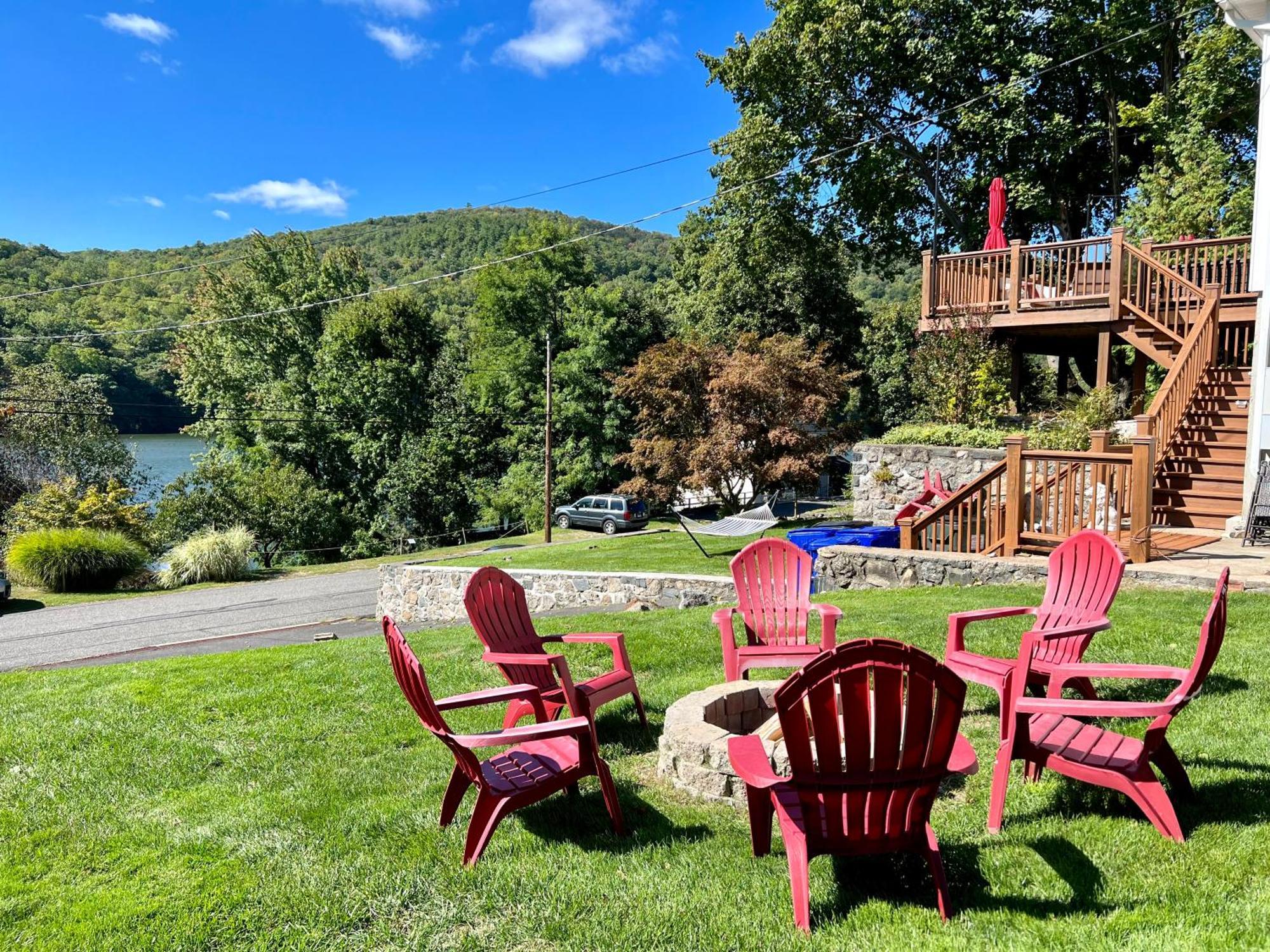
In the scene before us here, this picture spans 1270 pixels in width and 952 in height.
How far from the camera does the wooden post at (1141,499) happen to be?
6.48m

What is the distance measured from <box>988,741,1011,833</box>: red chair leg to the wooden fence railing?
14.7ft

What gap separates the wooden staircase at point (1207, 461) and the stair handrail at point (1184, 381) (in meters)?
0.11

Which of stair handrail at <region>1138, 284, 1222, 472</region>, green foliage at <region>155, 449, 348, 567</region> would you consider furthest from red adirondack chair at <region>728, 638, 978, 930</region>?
green foliage at <region>155, 449, 348, 567</region>

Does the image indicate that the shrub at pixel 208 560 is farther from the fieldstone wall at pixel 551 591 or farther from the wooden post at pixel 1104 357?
the wooden post at pixel 1104 357

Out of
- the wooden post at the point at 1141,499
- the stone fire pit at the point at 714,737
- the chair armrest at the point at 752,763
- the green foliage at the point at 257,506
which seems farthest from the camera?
the green foliage at the point at 257,506

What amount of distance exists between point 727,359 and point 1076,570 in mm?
10434

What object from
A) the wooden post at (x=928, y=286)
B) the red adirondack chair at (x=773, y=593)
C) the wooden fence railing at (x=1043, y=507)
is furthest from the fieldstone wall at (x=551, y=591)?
the wooden post at (x=928, y=286)

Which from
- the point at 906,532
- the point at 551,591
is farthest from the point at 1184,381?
the point at 551,591

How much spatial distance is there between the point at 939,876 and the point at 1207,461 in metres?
9.11

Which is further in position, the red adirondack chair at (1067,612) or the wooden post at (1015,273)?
the wooden post at (1015,273)

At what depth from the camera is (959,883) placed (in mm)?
2473

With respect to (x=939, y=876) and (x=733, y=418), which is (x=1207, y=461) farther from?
(x=939, y=876)

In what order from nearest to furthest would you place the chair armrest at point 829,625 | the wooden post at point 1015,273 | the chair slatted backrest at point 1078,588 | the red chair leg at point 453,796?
the red chair leg at point 453,796 → the chair slatted backrest at point 1078,588 → the chair armrest at point 829,625 → the wooden post at point 1015,273

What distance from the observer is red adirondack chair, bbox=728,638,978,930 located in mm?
2189
